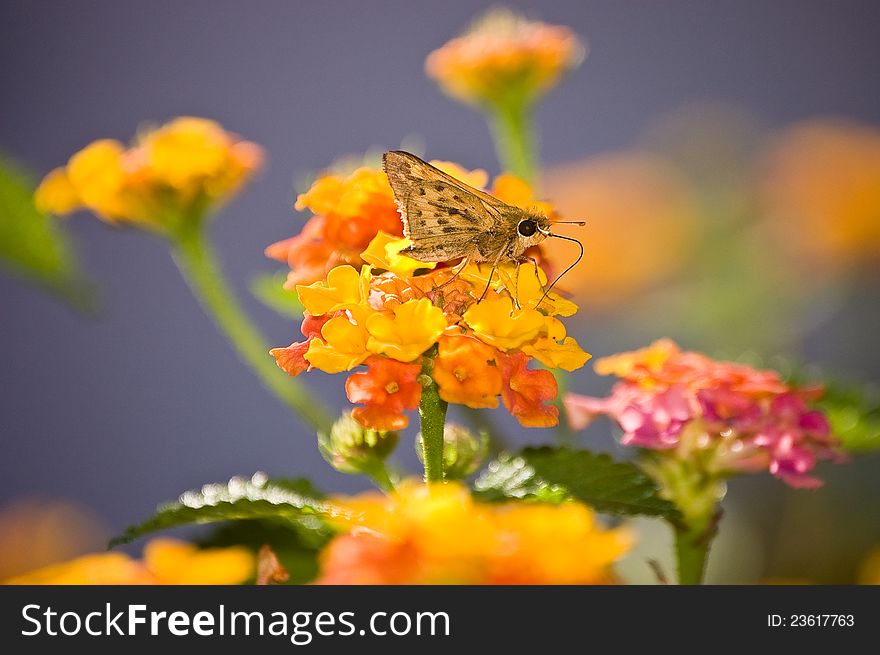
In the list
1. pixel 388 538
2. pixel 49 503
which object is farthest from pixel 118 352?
pixel 388 538

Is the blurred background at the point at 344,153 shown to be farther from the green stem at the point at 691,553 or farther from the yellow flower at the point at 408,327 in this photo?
the yellow flower at the point at 408,327

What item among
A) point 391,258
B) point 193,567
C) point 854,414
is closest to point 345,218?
point 391,258

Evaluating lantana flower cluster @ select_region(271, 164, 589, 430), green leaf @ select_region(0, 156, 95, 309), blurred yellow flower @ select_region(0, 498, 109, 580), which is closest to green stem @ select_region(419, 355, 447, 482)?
lantana flower cluster @ select_region(271, 164, 589, 430)

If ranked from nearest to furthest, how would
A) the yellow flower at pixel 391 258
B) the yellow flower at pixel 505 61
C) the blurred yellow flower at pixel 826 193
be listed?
the yellow flower at pixel 391 258 < the yellow flower at pixel 505 61 < the blurred yellow flower at pixel 826 193

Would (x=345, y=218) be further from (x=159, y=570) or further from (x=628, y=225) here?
(x=628, y=225)

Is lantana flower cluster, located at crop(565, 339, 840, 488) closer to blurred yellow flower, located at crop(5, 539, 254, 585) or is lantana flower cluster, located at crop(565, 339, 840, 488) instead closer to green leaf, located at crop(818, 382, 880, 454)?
green leaf, located at crop(818, 382, 880, 454)

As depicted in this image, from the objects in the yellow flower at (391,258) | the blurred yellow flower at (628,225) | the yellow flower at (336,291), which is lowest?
the yellow flower at (336,291)

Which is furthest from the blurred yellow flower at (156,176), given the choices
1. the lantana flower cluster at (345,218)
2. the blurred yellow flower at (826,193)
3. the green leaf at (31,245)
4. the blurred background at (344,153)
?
the blurred yellow flower at (826,193)
